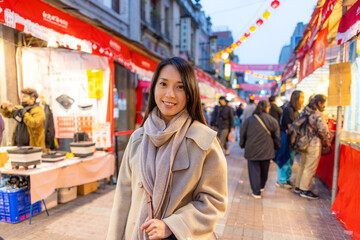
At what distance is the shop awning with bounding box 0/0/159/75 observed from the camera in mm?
3473

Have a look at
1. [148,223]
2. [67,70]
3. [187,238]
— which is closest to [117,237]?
[148,223]

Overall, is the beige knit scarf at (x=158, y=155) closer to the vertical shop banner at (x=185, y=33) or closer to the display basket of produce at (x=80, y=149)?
the display basket of produce at (x=80, y=149)

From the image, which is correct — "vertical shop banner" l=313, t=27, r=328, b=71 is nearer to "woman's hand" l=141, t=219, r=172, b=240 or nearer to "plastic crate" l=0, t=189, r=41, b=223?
"woman's hand" l=141, t=219, r=172, b=240

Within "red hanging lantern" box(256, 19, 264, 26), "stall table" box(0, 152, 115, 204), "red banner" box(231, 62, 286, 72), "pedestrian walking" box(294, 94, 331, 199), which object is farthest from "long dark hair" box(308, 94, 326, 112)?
"red banner" box(231, 62, 286, 72)

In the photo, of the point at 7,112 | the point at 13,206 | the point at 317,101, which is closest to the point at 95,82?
the point at 7,112

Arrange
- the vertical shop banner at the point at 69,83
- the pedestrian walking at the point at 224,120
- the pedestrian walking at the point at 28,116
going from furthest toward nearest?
the pedestrian walking at the point at 224,120
the vertical shop banner at the point at 69,83
the pedestrian walking at the point at 28,116

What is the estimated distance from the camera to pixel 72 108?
220 inches

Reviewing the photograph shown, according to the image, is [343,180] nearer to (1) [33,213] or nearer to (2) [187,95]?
(2) [187,95]

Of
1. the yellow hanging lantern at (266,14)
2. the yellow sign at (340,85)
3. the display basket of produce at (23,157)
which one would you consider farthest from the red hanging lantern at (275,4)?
the display basket of produce at (23,157)

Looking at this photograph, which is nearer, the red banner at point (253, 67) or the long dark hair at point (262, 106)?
the long dark hair at point (262, 106)

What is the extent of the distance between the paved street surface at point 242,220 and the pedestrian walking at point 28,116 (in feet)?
5.40

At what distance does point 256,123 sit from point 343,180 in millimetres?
1760

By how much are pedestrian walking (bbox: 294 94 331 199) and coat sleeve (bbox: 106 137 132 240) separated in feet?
14.2

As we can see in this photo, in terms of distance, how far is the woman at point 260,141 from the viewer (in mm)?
4824
